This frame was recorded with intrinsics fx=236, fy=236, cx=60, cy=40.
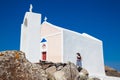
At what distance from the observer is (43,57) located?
23.8 meters

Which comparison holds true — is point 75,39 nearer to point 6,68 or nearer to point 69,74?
point 69,74

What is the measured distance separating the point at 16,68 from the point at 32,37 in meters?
10.2

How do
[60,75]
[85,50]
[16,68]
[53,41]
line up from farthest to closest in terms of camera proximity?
[85,50] → [53,41] → [60,75] → [16,68]

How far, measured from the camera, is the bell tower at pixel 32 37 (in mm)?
16984

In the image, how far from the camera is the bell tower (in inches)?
669

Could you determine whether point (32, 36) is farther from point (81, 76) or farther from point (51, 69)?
point (81, 76)

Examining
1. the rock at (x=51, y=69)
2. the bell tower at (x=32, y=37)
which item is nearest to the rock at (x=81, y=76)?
the rock at (x=51, y=69)

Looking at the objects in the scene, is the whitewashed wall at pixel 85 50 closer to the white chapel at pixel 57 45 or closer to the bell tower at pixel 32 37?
the white chapel at pixel 57 45

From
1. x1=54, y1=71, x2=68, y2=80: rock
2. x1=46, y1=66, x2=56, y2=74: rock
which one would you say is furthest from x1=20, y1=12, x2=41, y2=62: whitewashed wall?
x1=54, y1=71, x2=68, y2=80: rock

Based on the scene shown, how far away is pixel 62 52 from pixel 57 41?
1397mm

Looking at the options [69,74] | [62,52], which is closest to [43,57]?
[62,52]

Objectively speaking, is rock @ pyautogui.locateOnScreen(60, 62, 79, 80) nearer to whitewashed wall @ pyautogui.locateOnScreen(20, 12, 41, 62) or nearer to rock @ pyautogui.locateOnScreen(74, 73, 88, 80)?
rock @ pyautogui.locateOnScreen(74, 73, 88, 80)

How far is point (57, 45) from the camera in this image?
22078 millimetres

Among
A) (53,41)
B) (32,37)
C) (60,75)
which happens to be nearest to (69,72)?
(60,75)
